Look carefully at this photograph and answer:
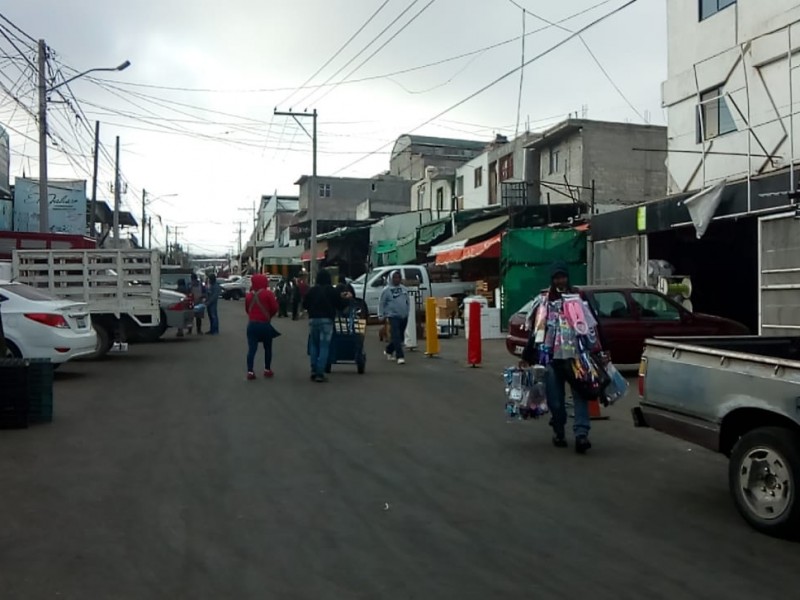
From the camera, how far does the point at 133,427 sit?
31.6 ft

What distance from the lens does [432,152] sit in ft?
213

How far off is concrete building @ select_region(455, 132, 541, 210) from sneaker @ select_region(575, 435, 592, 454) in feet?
76.2

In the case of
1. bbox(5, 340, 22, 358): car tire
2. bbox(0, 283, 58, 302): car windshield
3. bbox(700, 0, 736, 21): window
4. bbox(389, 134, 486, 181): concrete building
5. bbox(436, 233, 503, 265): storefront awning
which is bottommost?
bbox(5, 340, 22, 358): car tire

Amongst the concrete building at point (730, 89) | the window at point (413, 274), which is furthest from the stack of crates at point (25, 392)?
the window at point (413, 274)

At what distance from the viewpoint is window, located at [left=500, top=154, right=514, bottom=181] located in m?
36.7

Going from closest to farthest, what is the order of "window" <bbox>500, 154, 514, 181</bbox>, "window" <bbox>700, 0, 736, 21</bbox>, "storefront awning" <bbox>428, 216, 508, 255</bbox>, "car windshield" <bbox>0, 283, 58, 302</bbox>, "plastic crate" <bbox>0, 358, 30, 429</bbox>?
"plastic crate" <bbox>0, 358, 30, 429</bbox> → "car windshield" <bbox>0, 283, 58, 302</bbox> → "window" <bbox>700, 0, 736, 21</bbox> → "storefront awning" <bbox>428, 216, 508, 255</bbox> → "window" <bbox>500, 154, 514, 181</bbox>

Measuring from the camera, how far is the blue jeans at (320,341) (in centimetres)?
1329

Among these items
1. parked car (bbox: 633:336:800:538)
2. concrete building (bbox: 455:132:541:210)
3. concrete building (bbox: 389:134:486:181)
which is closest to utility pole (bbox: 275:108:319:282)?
concrete building (bbox: 455:132:541:210)

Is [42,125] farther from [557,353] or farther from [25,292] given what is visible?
[557,353]

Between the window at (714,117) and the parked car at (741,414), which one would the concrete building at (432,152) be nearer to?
the window at (714,117)

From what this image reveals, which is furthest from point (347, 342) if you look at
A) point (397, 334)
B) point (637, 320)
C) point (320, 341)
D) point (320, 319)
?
point (637, 320)

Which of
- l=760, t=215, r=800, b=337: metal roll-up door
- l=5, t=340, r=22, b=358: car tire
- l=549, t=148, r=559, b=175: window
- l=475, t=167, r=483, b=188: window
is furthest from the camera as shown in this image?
l=475, t=167, r=483, b=188: window

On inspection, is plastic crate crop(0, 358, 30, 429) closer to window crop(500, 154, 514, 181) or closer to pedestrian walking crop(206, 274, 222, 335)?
pedestrian walking crop(206, 274, 222, 335)

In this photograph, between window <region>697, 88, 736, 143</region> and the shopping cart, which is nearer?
the shopping cart
